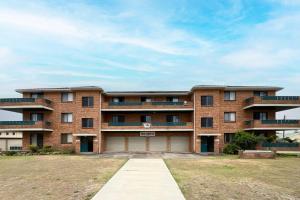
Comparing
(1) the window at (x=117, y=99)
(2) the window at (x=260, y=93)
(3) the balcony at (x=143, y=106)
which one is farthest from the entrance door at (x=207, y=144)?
(1) the window at (x=117, y=99)

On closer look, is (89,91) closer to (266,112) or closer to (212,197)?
(266,112)

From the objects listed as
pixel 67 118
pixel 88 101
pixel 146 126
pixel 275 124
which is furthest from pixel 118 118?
pixel 275 124

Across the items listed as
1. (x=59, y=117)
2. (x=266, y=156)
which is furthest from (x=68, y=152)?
(x=266, y=156)

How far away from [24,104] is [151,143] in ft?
60.7

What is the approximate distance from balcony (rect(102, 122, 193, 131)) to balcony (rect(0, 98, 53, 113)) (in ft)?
27.8

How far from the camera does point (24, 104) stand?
42312mm

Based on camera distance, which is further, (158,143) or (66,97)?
(158,143)

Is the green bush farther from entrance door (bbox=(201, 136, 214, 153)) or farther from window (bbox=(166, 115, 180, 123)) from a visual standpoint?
window (bbox=(166, 115, 180, 123))

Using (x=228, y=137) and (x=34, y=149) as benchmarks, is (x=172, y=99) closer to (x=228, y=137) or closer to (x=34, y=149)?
(x=228, y=137)

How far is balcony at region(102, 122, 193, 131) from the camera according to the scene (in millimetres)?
43372

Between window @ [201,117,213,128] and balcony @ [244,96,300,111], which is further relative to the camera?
window @ [201,117,213,128]

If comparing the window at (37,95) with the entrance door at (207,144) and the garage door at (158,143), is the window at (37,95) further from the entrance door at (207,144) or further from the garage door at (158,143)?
the entrance door at (207,144)

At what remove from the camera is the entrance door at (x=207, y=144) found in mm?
43500

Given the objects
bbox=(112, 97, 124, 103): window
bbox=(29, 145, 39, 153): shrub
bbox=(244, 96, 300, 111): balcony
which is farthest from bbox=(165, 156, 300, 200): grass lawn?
bbox=(29, 145, 39, 153): shrub
